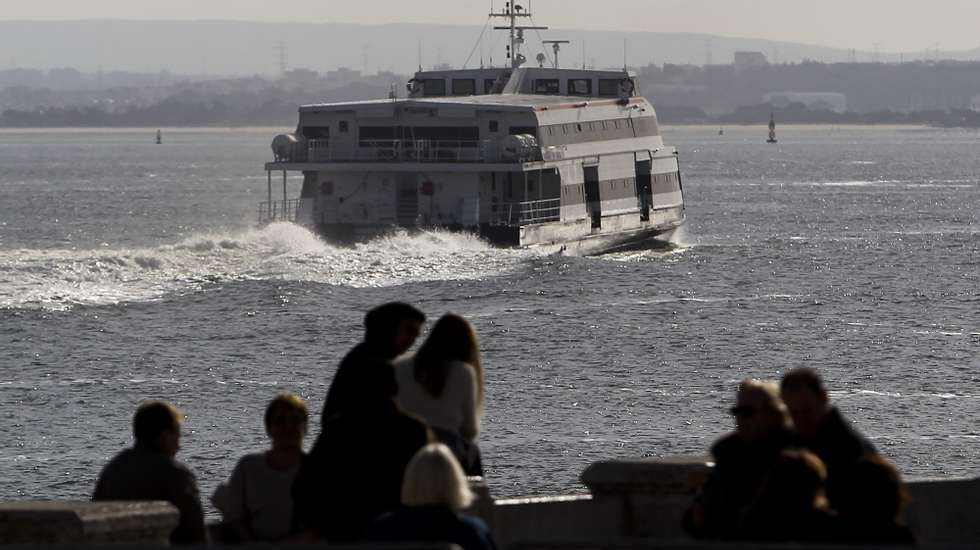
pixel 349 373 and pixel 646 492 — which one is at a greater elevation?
pixel 349 373

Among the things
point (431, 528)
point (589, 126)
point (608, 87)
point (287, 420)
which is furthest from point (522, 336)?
point (431, 528)

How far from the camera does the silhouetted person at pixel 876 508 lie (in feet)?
25.6

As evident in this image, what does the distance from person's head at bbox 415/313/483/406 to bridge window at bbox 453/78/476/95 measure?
5545 cm

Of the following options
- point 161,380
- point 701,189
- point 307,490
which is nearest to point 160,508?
point 307,490

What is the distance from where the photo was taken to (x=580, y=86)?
6506 cm

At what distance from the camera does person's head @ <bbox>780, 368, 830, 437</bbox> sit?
8367 millimetres

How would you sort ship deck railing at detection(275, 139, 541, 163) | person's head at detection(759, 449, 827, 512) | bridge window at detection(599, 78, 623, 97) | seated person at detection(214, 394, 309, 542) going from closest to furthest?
person's head at detection(759, 449, 827, 512)
seated person at detection(214, 394, 309, 542)
ship deck railing at detection(275, 139, 541, 163)
bridge window at detection(599, 78, 623, 97)

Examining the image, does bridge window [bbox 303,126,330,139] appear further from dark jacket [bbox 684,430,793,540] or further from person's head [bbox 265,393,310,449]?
dark jacket [bbox 684,430,793,540]

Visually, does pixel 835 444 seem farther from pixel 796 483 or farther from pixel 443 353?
pixel 443 353

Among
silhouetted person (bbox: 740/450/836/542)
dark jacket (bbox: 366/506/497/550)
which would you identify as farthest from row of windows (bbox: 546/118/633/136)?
silhouetted person (bbox: 740/450/836/542)

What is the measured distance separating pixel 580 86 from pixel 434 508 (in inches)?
2264

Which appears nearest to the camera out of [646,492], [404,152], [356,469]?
[356,469]

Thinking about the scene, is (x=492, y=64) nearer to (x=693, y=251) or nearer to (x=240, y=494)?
(x=693, y=251)

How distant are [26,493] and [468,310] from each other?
72.1 ft
